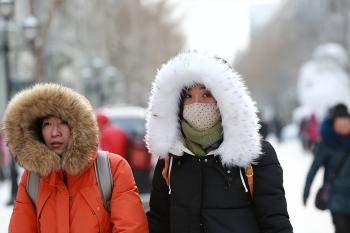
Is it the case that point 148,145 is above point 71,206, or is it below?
above

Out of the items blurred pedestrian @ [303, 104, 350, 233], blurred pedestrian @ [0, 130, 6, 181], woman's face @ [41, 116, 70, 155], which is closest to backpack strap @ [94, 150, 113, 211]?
woman's face @ [41, 116, 70, 155]

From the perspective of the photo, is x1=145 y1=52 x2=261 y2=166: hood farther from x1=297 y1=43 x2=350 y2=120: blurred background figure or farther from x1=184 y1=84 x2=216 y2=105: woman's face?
x1=297 y1=43 x2=350 y2=120: blurred background figure

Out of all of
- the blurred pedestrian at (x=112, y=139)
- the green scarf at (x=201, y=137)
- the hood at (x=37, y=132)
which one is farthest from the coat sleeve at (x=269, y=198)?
the blurred pedestrian at (x=112, y=139)

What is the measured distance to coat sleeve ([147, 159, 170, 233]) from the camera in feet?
14.1

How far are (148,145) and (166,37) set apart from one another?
63.3 m

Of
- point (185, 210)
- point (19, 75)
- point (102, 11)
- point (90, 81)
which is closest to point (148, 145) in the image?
point (185, 210)

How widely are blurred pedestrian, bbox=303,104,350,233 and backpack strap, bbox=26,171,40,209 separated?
3773 millimetres

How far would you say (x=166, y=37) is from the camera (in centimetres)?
6731

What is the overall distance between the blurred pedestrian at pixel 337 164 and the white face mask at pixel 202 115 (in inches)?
138

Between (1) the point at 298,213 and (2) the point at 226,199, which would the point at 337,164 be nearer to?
(2) the point at 226,199

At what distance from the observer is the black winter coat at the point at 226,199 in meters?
4.02

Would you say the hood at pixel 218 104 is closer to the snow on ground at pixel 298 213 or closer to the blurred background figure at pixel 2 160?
the snow on ground at pixel 298 213

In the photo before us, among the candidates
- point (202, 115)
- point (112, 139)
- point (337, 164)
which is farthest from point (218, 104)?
point (112, 139)

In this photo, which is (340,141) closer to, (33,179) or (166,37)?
(33,179)
